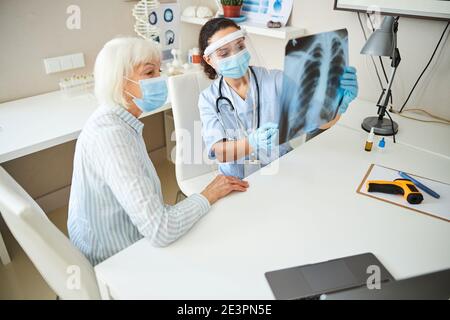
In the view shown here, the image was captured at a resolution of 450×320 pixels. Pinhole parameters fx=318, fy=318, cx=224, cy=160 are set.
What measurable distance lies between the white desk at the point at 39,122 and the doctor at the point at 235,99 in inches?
14.7

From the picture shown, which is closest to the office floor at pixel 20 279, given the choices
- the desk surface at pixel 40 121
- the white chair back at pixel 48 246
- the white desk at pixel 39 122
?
the white desk at pixel 39 122

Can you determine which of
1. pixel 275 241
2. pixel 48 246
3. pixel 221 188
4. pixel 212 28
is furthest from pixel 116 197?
pixel 212 28

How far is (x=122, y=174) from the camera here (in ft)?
2.85

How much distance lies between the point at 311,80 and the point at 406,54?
862 millimetres

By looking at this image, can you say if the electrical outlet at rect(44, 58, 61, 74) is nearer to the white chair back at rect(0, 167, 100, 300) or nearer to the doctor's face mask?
the doctor's face mask

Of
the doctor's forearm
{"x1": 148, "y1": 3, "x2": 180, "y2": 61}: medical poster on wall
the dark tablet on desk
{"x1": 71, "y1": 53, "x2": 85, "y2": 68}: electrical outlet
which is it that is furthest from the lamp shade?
{"x1": 71, "y1": 53, "x2": 85, "y2": 68}: electrical outlet

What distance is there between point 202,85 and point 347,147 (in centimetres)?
73

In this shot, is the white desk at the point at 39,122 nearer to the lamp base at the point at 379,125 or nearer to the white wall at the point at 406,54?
the lamp base at the point at 379,125

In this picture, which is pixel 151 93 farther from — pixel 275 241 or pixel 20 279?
pixel 20 279

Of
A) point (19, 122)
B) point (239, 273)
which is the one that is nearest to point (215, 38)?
point (239, 273)

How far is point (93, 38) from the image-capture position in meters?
2.05

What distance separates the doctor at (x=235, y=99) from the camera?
132 centimetres
